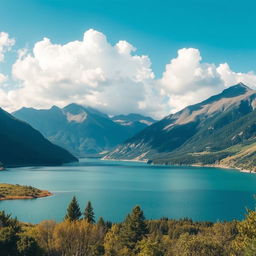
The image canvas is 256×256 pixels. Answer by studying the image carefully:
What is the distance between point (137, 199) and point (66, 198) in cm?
3862

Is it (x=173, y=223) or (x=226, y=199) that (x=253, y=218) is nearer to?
(x=173, y=223)

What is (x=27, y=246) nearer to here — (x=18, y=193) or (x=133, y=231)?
(x=133, y=231)

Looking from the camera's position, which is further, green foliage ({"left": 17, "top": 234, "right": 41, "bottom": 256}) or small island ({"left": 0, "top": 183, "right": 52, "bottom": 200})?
small island ({"left": 0, "top": 183, "right": 52, "bottom": 200})

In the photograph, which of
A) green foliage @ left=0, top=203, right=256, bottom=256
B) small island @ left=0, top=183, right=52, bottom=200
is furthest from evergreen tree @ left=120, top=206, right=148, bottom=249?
small island @ left=0, top=183, right=52, bottom=200

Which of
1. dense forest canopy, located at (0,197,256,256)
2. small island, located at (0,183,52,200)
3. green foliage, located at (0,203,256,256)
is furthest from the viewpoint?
small island, located at (0,183,52,200)

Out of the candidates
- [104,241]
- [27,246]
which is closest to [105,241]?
[104,241]

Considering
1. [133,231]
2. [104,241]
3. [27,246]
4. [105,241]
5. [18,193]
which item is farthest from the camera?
[18,193]

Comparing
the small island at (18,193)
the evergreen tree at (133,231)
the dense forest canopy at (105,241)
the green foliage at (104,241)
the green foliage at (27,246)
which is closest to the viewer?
the dense forest canopy at (105,241)

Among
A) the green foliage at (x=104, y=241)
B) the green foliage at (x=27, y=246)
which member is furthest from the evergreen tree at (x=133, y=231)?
the green foliage at (x=27, y=246)

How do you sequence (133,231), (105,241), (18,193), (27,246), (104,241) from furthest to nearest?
(18,193) < (104,241) < (105,241) < (133,231) < (27,246)

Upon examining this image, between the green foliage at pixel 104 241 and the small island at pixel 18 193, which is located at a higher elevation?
the green foliage at pixel 104 241

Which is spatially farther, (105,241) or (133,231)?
(105,241)

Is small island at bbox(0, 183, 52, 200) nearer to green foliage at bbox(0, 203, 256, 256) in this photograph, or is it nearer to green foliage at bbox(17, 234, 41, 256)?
green foliage at bbox(0, 203, 256, 256)

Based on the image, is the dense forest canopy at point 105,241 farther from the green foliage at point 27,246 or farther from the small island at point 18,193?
the small island at point 18,193
